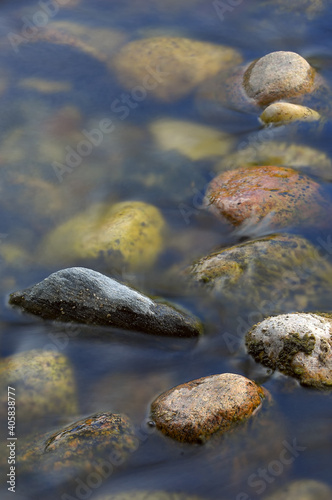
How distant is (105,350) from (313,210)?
2670 mm

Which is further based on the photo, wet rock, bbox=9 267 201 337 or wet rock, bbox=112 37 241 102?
wet rock, bbox=112 37 241 102

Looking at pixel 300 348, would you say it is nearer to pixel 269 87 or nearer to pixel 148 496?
pixel 148 496

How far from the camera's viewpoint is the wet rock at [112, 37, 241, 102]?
7.94 m

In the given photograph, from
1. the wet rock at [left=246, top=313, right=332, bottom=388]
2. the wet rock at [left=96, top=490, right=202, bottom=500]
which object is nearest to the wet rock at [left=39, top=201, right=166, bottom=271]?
the wet rock at [left=246, top=313, right=332, bottom=388]

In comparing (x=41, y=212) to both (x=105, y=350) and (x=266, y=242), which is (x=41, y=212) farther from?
(x=266, y=242)

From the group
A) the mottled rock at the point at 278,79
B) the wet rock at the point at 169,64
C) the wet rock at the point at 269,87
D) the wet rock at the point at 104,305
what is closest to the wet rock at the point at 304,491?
the wet rock at the point at 104,305

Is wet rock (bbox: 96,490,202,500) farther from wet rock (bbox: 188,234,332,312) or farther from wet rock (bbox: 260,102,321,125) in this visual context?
wet rock (bbox: 260,102,321,125)

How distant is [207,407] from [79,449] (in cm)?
95

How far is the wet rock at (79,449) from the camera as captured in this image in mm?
3820

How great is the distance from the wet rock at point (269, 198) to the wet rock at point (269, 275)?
1.23 ft

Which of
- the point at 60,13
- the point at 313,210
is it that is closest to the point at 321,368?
the point at 313,210

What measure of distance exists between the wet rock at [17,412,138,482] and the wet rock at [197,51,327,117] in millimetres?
4938

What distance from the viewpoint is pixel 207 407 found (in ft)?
12.8

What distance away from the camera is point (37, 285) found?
486 cm
